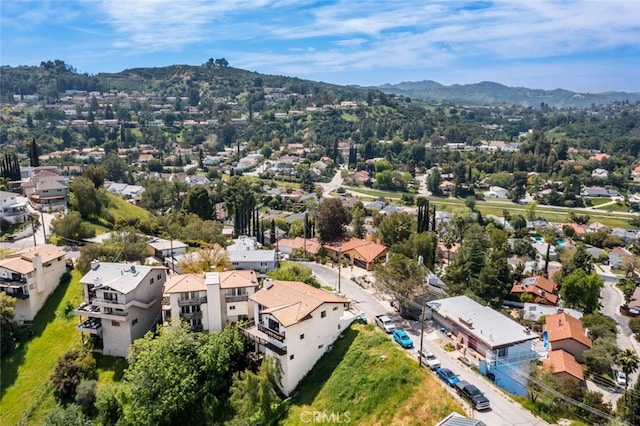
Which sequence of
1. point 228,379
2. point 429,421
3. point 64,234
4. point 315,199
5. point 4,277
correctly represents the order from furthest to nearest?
1. point 315,199
2. point 64,234
3. point 4,277
4. point 228,379
5. point 429,421

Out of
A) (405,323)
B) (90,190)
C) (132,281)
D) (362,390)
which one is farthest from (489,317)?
(90,190)

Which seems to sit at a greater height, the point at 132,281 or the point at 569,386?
the point at 132,281

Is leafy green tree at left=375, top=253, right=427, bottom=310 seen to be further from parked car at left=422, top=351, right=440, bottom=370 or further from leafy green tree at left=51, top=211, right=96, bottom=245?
leafy green tree at left=51, top=211, right=96, bottom=245

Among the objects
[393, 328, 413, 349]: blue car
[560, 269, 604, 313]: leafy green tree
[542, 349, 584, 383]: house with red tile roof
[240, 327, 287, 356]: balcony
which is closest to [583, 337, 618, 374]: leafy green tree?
[542, 349, 584, 383]: house with red tile roof

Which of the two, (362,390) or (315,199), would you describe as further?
(315,199)

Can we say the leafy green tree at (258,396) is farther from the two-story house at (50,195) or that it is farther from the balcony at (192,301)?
the two-story house at (50,195)

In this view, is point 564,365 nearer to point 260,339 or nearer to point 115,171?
point 260,339

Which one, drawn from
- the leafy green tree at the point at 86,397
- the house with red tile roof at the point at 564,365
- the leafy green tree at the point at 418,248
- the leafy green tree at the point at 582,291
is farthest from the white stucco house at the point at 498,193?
the leafy green tree at the point at 86,397

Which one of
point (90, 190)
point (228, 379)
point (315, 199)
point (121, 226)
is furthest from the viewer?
point (315, 199)

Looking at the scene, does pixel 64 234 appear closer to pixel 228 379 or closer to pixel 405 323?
pixel 228 379
